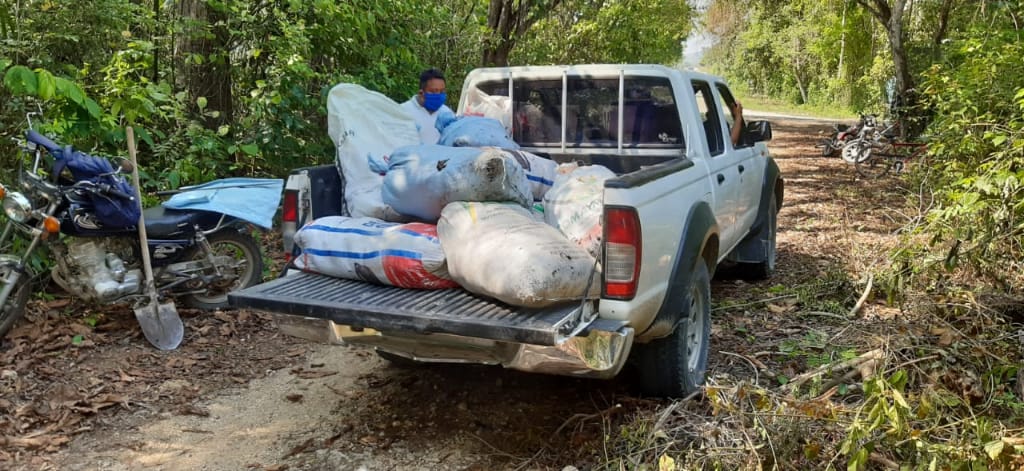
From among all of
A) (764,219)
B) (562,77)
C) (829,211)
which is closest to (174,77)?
(562,77)

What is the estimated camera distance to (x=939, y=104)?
888cm

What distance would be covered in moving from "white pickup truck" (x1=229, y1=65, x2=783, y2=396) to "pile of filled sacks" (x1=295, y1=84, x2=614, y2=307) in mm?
88

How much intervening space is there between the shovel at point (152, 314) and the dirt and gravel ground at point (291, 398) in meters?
0.09

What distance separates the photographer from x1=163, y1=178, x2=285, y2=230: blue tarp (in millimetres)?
5418

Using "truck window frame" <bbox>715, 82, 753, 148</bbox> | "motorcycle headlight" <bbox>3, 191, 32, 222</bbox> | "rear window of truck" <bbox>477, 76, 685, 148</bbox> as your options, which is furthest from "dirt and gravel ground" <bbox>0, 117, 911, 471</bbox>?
"rear window of truck" <bbox>477, 76, 685, 148</bbox>

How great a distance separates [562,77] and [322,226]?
76.2 inches

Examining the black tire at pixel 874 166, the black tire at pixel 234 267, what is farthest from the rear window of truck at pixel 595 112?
the black tire at pixel 874 166

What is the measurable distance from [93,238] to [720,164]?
13.2 ft

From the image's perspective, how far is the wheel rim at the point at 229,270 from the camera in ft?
18.3

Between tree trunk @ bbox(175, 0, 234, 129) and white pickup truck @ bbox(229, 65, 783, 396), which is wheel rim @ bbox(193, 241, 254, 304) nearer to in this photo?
tree trunk @ bbox(175, 0, 234, 129)

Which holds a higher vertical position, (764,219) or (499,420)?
(764,219)

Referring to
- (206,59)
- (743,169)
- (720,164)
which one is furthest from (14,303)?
(743,169)

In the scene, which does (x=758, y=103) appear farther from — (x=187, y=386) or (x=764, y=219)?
(x=187, y=386)

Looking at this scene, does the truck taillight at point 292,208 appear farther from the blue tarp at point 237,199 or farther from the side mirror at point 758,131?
the side mirror at point 758,131
